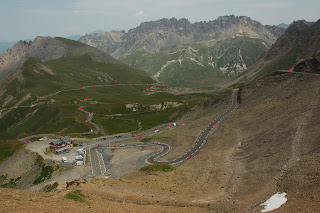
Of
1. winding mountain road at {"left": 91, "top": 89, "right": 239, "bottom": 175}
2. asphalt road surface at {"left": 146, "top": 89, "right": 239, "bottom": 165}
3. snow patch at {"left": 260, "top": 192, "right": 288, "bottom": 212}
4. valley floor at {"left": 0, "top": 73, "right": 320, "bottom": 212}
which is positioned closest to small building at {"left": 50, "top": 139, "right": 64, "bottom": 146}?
winding mountain road at {"left": 91, "top": 89, "right": 239, "bottom": 175}

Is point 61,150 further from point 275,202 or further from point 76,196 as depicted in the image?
point 275,202

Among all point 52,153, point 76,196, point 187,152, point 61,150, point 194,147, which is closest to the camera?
point 76,196

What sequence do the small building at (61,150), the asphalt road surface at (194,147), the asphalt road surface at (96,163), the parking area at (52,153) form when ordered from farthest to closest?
the small building at (61,150) → the parking area at (52,153) → the asphalt road surface at (194,147) → the asphalt road surface at (96,163)

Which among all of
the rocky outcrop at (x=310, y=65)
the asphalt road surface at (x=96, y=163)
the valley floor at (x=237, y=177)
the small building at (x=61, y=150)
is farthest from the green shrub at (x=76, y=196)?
the rocky outcrop at (x=310, y=65)

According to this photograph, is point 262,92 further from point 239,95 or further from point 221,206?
point 221,206

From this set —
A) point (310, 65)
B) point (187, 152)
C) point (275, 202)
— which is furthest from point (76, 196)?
point (310, 65)

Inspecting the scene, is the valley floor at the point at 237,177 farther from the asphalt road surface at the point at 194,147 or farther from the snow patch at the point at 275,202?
the asphalt road surface at the point at 194,147

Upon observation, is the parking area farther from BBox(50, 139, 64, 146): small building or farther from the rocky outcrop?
the rocky outcrop

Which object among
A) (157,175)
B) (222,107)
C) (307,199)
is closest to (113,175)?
(157,175)
